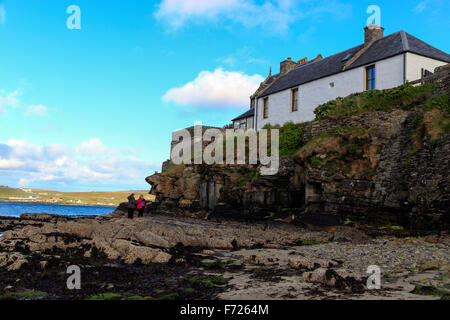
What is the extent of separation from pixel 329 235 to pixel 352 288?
996 cm

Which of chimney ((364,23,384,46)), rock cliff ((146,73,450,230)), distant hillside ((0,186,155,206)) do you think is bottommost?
distant hillside ((0,186,155,206))

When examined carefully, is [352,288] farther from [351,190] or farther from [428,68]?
[428,68]

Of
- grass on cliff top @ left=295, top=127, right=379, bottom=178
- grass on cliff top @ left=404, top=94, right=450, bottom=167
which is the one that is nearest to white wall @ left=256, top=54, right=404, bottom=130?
grass on cliff top @ left=295, top=127, right=379, bottom=178

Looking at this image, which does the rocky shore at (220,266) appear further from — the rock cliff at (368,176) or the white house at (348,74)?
the white house at (348,74)

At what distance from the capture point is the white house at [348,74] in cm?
2366

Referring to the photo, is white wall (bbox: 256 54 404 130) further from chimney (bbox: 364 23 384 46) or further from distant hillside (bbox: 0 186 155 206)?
distant hillside (bbox: 0 186 155 206)

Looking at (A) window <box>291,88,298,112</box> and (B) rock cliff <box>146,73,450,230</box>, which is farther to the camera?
(A) window <box>291,88,298,112</box>

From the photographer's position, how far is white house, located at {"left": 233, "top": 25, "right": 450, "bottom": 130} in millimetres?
23656

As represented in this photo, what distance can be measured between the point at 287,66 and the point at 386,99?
19765 mm

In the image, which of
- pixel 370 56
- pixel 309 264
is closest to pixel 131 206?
pixel 309 264

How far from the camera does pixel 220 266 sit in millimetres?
9875

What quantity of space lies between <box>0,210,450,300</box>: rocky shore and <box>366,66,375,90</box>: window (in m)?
14.1

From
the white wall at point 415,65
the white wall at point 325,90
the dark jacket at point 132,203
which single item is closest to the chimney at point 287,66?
the white wall at point 325,90

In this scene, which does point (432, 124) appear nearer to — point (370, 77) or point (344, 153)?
point (344, 153)
